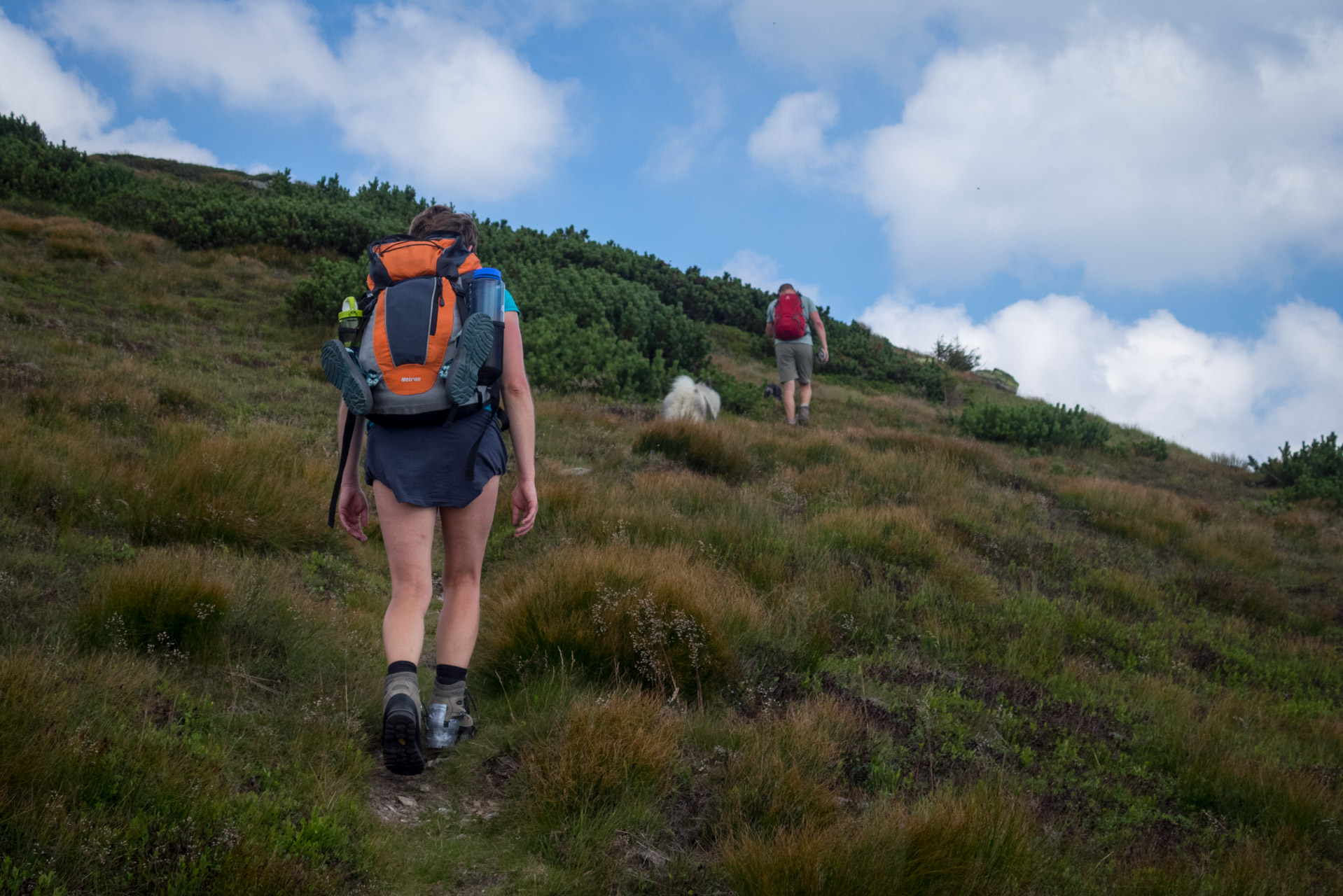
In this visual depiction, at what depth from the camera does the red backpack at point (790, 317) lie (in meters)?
11.2

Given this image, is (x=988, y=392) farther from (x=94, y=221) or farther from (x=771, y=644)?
(x=94, y=221)

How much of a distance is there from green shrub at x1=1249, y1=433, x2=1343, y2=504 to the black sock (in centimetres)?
1486

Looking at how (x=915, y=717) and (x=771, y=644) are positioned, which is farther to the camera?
(x=771, y=644)

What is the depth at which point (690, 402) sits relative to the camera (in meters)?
10.6

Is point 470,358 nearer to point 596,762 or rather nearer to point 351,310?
point 351,310

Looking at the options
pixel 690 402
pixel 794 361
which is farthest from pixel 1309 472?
pixel 690 402

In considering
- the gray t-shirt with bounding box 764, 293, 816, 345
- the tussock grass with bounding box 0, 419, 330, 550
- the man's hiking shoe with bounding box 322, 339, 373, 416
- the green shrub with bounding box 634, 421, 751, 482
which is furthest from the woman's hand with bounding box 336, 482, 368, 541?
the gray t-shirt with bounding box 764, 293, 816, 345

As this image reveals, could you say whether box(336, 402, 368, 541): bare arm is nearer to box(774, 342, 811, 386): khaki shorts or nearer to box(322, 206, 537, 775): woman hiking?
box(322, 206, 537, 775): woman hiking

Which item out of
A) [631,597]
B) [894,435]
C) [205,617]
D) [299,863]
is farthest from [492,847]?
[894,435]

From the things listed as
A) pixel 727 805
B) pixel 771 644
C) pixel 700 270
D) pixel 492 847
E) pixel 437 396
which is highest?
pixel 700 270

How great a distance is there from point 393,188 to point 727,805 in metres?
25.0

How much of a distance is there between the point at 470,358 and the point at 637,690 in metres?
1.56

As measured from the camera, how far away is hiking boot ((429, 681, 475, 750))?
9.95ft

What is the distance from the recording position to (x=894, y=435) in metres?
10.8
